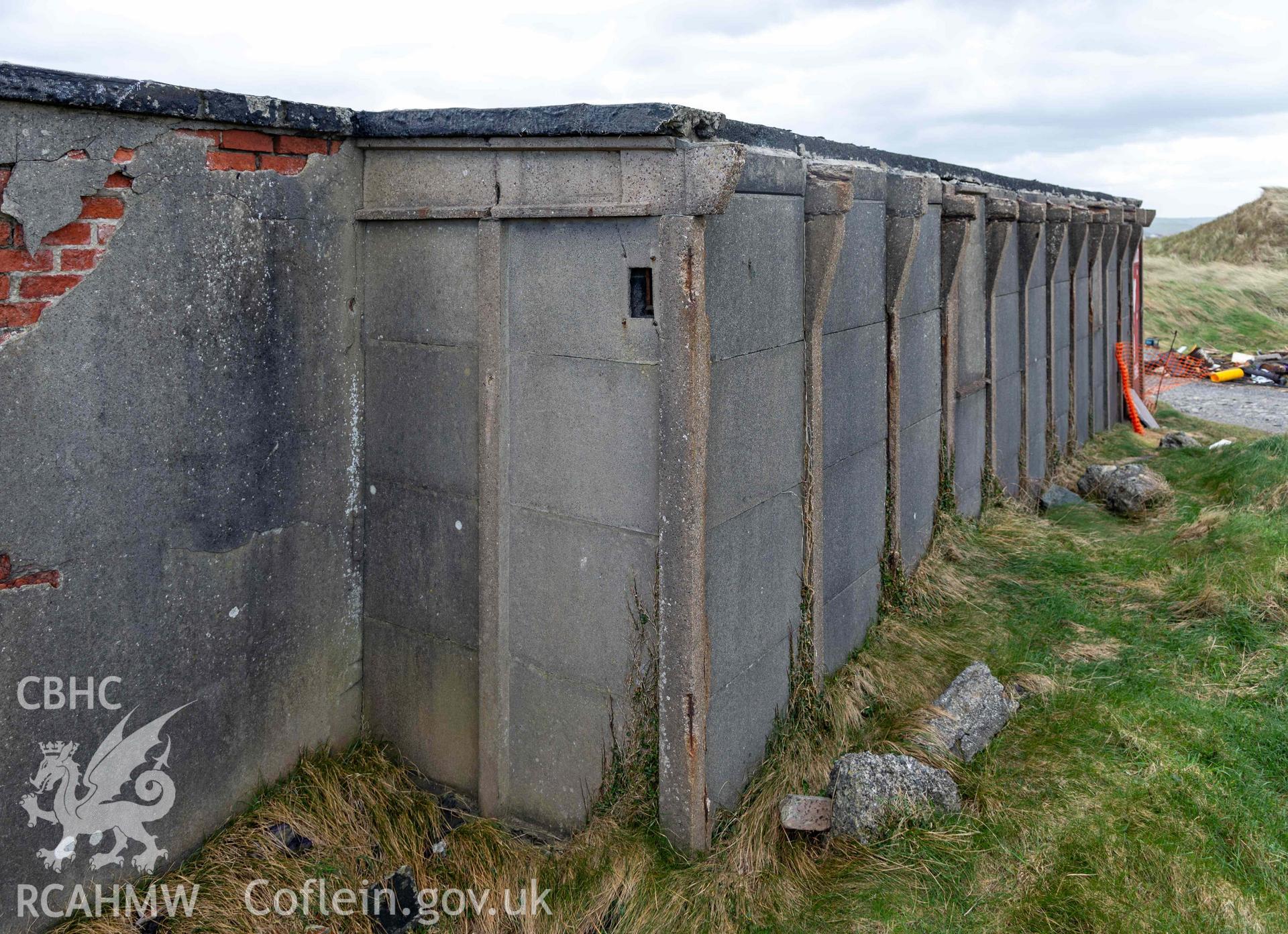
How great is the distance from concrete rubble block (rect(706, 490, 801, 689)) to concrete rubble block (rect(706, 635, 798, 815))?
67 mm

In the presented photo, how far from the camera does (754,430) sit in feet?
13.8

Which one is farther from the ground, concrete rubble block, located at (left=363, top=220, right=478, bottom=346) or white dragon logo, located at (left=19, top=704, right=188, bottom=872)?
concrete rubble block, located at (left=363, top=220, right=478, bottom=346)

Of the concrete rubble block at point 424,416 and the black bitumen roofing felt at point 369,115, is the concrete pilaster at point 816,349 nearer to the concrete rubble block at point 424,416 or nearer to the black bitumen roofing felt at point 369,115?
the black bitumen roofing felt at point 369,115

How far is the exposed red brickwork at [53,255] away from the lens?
3.21 metres

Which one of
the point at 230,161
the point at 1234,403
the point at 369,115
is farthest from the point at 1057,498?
the point at 1234,403

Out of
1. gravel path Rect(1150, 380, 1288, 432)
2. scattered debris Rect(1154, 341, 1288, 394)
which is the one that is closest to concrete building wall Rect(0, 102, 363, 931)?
gravel path Rect(1150, 380, 1288, 432)

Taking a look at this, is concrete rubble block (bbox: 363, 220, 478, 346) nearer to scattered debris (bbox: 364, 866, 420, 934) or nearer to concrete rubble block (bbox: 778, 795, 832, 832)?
scattered debris (bbox: 364, 866, 420, 934)

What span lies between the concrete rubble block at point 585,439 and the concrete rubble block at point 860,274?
1566 mm

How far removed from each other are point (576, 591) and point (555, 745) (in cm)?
66

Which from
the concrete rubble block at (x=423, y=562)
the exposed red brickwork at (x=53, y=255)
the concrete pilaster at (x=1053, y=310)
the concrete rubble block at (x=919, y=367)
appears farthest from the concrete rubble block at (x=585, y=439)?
the concrete pilaster at (x=1053, y=310)

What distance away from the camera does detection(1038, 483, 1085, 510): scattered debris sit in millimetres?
9414

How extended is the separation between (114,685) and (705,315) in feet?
8.12

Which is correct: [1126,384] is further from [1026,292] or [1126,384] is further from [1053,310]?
[1026,292]

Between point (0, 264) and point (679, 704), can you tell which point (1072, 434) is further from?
point (0, 264)
